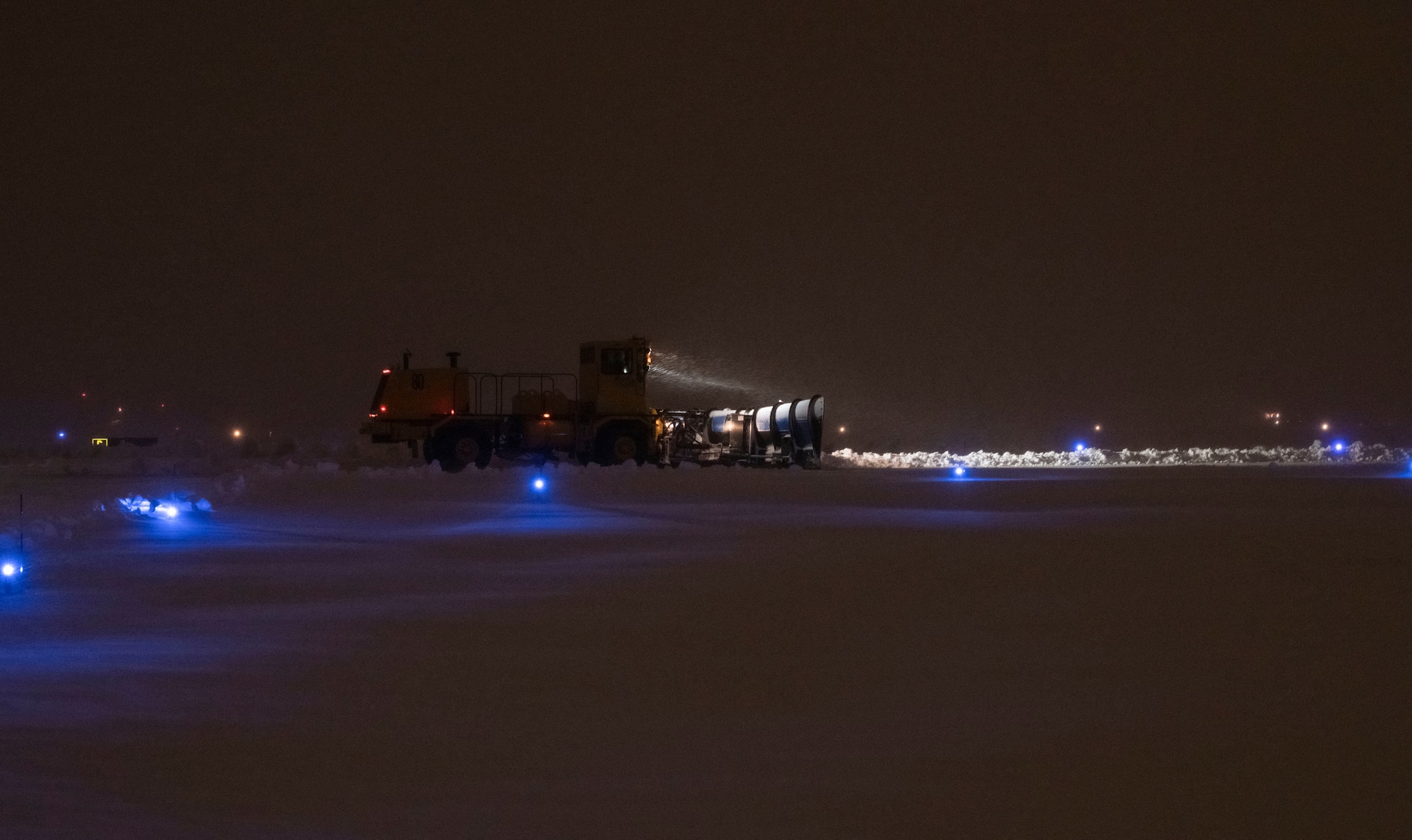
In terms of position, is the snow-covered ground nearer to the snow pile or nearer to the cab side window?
the cab side window

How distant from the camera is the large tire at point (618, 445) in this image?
39688mm

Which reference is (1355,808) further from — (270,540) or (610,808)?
(270,540)

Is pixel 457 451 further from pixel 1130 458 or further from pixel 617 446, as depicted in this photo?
pixel 1130 458

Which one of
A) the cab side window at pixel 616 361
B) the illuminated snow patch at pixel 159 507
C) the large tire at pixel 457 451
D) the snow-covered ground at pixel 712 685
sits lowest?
the snow-covered ground at pixel 712 685

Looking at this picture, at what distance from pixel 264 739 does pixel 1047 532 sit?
12.4m

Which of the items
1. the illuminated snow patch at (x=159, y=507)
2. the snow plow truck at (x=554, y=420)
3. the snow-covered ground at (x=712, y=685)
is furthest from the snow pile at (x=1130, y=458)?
the snow-covered ground at (x=712, y=685)

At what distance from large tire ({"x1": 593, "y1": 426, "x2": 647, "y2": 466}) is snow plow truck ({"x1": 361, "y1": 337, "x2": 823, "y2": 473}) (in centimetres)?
2

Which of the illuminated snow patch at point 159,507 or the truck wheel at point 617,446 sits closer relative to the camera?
the illuminated snow patch at point 159,507

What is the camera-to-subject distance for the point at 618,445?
130 feet

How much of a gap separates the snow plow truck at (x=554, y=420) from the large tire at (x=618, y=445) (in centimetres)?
2

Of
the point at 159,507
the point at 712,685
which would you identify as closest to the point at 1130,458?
the point at 159,507

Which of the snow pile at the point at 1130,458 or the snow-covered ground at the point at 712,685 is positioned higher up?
the snow pile at the point at 1130,458

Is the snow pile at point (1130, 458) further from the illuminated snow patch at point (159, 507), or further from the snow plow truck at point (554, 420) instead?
the illuminated snow patch at point (159, 507)

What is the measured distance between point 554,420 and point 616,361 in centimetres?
240
